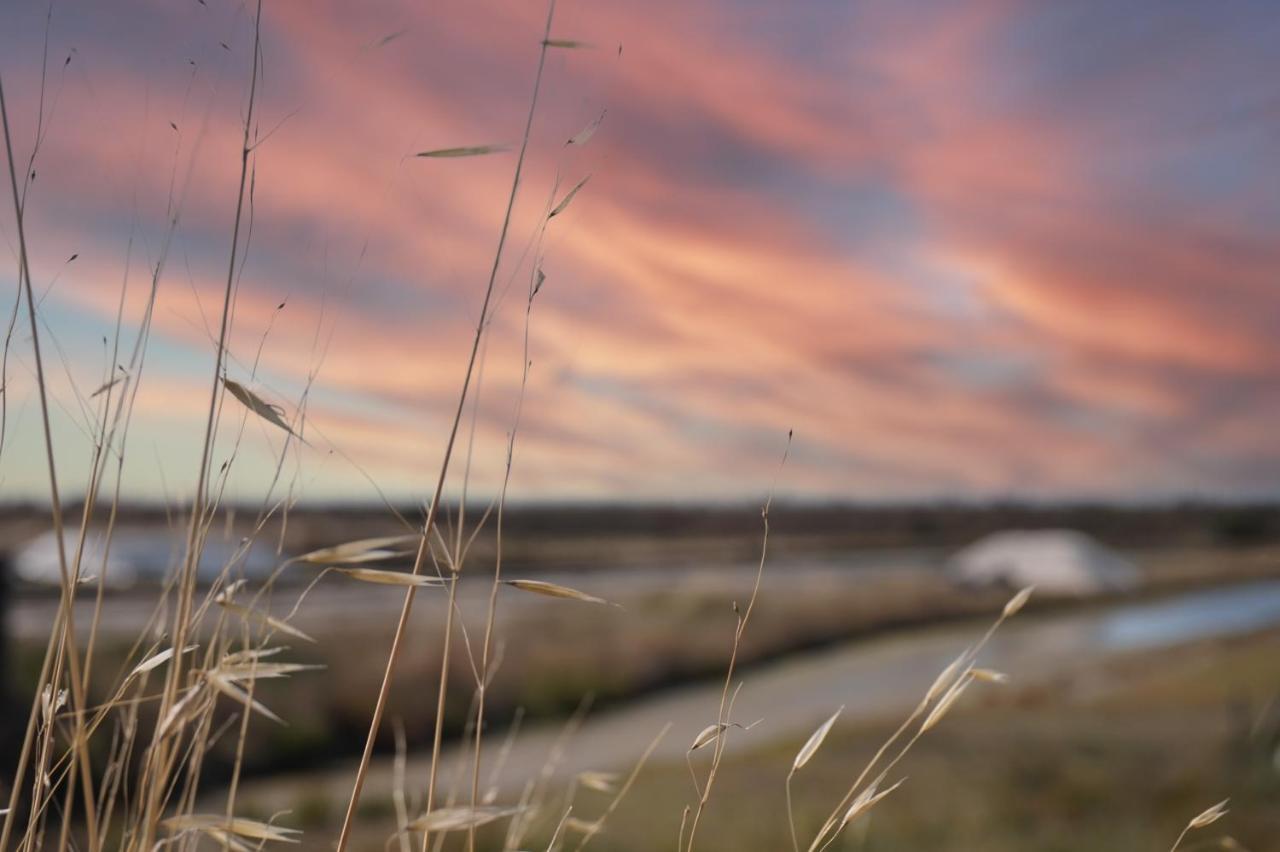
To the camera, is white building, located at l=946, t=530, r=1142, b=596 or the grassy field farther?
white building, located at l=946, t=530, r=1142, b=596

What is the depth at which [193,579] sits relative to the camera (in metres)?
1.39

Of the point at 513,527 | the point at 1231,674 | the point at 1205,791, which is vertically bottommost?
the point at 513,527

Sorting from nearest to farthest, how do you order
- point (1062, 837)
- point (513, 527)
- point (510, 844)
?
point (510, 844), point (1062, 837), point (513, 527)

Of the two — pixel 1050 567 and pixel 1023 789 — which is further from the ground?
pixel 1023 789

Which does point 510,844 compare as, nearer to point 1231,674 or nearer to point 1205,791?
point 1205,791

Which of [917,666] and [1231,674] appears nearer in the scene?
[1231,674]

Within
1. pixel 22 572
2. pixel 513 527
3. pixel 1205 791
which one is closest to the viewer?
pixel 1205 791

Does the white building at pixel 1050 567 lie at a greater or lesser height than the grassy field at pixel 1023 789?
lesser

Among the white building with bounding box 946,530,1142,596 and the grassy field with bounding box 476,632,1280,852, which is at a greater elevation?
the grassy field with bounding box 476,632,1280,852

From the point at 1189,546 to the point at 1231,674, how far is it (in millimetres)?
65108

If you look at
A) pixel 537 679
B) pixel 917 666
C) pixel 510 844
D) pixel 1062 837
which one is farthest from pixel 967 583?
pixel 510 844

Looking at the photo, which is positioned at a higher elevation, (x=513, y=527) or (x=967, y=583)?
(x=967, y=583)

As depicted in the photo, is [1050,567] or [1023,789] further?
[1050,567]

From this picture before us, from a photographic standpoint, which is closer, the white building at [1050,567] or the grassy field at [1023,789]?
the grassy field at [1023,789]
